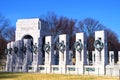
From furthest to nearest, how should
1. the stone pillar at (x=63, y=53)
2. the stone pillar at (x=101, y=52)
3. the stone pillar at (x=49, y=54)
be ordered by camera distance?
the stone pillar at (x=49, y=54) < the stone pillar at (x=63, y=53) < the stone pillar at (x=101, y=52)

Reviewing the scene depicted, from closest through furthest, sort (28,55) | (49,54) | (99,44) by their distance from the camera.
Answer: (99,44) < (49,54) < (28,55)

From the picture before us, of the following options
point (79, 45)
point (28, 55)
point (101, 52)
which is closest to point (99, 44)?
point (101, 52)

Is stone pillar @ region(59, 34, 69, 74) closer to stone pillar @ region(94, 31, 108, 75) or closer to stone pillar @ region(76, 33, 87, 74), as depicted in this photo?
stone pillar @ region(76, 33, 87, 74)

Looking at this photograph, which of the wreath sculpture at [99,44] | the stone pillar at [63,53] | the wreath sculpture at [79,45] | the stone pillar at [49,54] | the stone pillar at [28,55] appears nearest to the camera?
the wreath sculpture at [99,44]

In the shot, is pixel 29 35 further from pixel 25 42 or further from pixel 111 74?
pixel 111 74

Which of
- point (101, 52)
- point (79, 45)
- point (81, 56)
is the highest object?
point (79, 45)

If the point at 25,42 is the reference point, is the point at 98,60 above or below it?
below

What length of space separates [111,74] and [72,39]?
5115 cm

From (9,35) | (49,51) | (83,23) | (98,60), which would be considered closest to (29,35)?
(49,51)

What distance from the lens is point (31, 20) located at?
6544cm

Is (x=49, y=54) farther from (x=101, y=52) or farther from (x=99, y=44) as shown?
(x=99, y=44)

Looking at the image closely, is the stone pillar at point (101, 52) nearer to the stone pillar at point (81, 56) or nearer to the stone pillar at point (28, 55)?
the stone pillar at point (81, 56)

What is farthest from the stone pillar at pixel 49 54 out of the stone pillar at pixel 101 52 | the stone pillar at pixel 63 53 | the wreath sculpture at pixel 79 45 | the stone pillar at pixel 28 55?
the stone pillar at pixel 101 52

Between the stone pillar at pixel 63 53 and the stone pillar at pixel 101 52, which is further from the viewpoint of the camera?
the stone pillar at pixel 63 53
